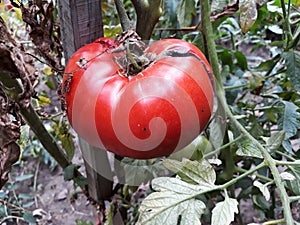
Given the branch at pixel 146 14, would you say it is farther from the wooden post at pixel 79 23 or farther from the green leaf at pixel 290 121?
the green leaf at pixel 290 121

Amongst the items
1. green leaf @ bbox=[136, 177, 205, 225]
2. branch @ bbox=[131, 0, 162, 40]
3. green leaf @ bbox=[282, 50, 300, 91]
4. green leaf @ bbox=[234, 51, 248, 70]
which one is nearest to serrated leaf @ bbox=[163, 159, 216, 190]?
green leaf @ bbox=[136, 177, 205, 225]

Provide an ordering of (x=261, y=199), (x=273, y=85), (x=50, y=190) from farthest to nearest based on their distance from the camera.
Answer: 1. (x=50, y=190)
2. (x=273, y=85)
3. (x=261, y=199)

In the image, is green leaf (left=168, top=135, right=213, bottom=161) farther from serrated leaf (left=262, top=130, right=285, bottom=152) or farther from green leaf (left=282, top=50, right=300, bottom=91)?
green leaf (left=282, top=50, right=300, bottom=91)

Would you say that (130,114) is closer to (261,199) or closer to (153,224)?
(153,224)

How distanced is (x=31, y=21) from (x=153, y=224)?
0.39 meters

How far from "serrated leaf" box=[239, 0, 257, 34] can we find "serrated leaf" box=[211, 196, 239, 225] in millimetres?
270

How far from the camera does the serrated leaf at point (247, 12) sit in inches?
25.1

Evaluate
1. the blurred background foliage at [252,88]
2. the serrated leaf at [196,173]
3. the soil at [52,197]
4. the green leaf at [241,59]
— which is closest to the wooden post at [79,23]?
the blurred background foliage at [252,88]

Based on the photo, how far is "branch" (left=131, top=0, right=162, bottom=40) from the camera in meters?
0.70

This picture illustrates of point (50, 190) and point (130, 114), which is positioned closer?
point (130, 114)

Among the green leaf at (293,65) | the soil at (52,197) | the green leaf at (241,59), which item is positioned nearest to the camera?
the green leaf at (293,65)

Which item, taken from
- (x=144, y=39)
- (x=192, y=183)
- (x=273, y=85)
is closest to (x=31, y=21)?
(x=144, y=39)

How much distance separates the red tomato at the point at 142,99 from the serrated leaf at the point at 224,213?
0.36ft

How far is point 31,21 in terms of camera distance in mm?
705
